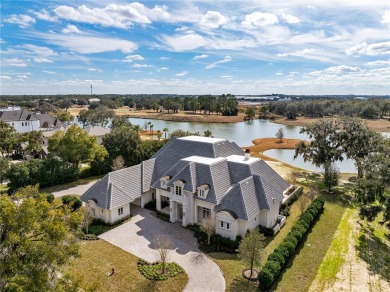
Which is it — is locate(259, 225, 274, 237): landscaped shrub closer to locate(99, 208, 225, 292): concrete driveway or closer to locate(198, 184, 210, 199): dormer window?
locate(198, 184, 210, 199): dormer window

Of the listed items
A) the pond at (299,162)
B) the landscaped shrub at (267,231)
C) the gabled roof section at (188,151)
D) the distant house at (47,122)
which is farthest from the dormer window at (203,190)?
the distant house at (47,122)

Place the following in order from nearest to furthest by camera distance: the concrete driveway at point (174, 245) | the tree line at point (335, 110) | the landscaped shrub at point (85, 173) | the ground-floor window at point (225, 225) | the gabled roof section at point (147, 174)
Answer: the concrete driveway at point (174, 245) → the ground-floor window at point (225, 225) → the gabled roof section at point (147, 174) → the landscaped shrub at point (85, 173) → the tree line at point (335, 110)

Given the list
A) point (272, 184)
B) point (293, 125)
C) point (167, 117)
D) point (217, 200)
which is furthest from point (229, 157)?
point (167, 117)

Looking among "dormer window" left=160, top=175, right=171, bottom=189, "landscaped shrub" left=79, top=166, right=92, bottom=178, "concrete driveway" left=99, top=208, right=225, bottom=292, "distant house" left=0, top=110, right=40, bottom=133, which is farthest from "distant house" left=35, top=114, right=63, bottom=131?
"concrete driveway" left=99, top=208, right=225, bottom=292

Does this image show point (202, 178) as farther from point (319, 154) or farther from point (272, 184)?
point (319, 154)

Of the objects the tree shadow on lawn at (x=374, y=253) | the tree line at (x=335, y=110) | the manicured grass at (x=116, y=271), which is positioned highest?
the tree line at (x=335, y=110)

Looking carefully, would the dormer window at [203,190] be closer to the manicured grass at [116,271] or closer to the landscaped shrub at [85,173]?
the manicured grass at [116,271]

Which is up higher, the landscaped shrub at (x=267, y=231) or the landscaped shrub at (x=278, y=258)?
the landscaped shrub at (x=278, y=258)
